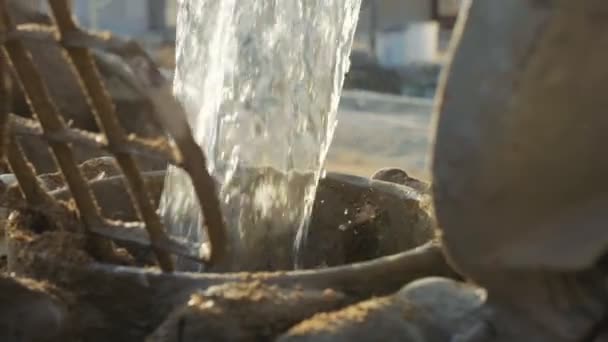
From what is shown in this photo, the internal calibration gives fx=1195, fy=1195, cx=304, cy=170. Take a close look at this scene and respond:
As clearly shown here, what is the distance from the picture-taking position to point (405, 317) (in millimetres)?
606

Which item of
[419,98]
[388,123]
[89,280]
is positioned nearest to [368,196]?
[89,280]

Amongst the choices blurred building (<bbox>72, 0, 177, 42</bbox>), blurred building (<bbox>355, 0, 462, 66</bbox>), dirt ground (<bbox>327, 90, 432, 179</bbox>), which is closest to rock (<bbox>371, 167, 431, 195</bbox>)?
dirt ground (<bbox>327, 90, 432, 179</bbox>)

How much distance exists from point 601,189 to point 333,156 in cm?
156

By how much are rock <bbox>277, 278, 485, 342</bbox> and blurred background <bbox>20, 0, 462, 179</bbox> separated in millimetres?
1291

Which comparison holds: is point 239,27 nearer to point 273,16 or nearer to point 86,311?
point 273,16

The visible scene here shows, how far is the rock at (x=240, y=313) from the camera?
0.59 metres

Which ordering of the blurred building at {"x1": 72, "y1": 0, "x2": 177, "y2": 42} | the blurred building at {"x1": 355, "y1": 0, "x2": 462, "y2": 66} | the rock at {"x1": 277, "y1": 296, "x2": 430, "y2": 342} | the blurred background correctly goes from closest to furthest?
the rock at {"x1": 277, "y1": 296, "x2": 430, "y2": 342}, the blurred background, the blurred building at {"x1": 355, "y1": 0, "x2": 462, "y2": 66}, the blurred building at {"x1": 72, "y1": 0, "x2": 177, "y2": 42}

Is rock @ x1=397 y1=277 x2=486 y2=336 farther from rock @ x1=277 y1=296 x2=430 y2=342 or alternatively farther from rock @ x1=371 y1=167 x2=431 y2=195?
rock @ x1=371 y1=167 x2=431 y2=195

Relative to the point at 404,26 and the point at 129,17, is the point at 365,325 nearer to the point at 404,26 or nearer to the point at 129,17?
the point at 404,26

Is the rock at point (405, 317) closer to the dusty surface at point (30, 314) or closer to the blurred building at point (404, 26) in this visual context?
the dusty surface at point (30, 314)

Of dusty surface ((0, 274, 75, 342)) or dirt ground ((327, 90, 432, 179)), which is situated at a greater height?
dusty surface ((0, 274, 75, 342))

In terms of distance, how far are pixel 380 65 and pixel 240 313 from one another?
241 centimetres

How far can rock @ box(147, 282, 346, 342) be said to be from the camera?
594 mm

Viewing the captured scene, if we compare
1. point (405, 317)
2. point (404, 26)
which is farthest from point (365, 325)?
point (404, 26)
